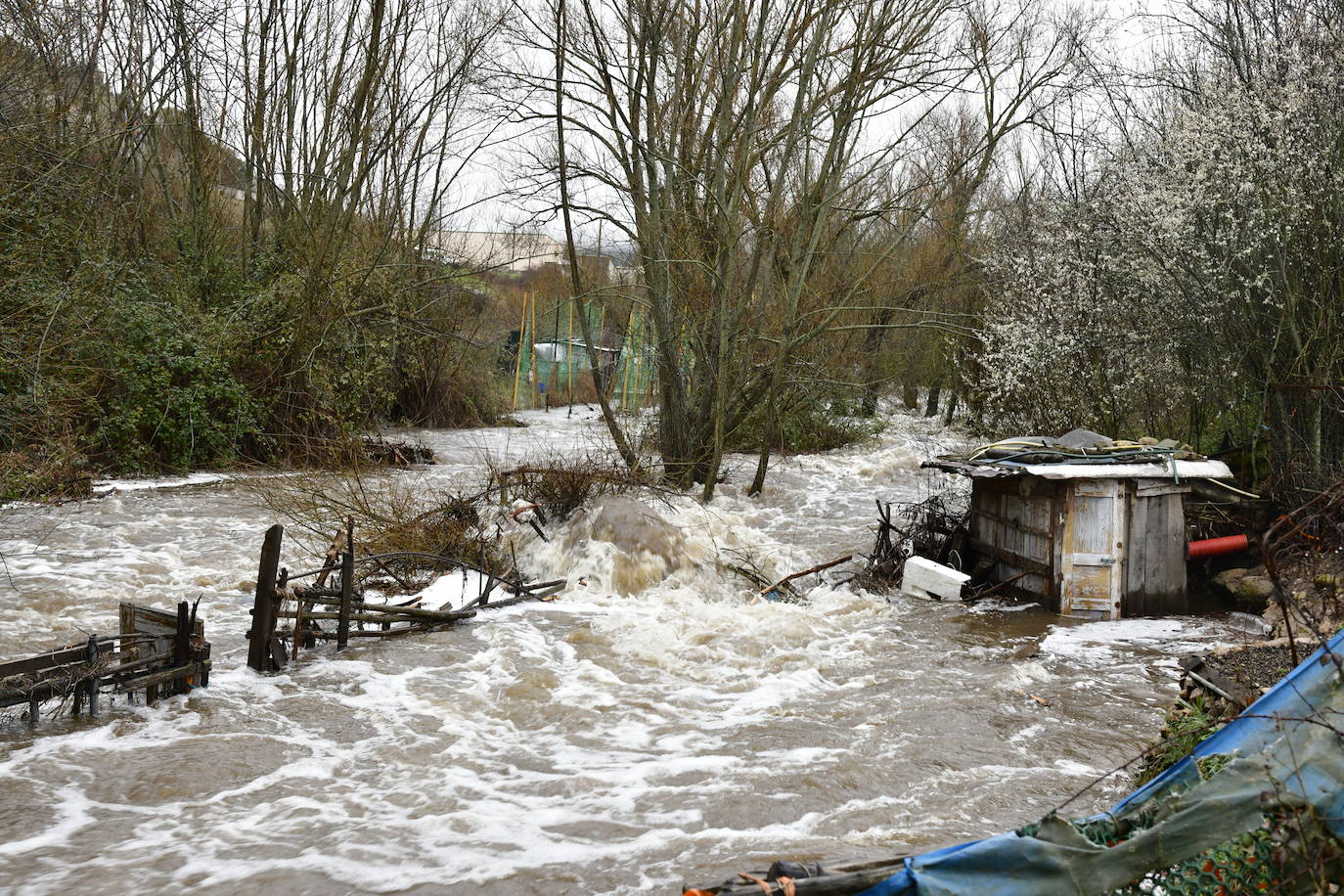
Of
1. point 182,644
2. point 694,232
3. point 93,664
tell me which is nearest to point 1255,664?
point 182,644

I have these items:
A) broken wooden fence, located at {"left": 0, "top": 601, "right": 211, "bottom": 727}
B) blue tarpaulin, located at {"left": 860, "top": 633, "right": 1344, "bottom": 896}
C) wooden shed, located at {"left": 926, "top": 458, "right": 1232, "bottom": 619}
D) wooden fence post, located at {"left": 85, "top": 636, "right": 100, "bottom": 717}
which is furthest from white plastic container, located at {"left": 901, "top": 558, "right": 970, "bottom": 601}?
wooden fence post, located at {"left": 85, "top": 636, "right": 100, "bottom": 717}

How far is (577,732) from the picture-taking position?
8.32 metres

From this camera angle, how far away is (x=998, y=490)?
41.9ft

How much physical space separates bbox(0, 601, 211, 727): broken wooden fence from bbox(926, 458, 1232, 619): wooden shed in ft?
27.2

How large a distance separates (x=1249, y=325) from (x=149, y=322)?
55.5 feet

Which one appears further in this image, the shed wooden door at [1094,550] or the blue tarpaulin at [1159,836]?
the shed wooden door at [1094,550]

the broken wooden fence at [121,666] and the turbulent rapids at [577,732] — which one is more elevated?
the broken wooden fence at [121,666]

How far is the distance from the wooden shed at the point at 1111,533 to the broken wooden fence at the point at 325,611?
20.1ft

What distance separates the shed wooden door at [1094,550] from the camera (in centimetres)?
1107

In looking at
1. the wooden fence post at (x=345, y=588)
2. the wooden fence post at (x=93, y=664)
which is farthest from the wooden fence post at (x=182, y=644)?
the wooden fence post at (x=345, y=588)

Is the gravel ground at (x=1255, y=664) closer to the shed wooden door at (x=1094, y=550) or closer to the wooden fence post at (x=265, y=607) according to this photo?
the shed wooden door at (x=1094, y=550)

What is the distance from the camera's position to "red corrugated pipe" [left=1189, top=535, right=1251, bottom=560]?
11.5 metres

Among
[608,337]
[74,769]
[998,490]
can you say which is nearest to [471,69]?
[998,490]

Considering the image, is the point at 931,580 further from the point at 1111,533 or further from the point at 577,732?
the point at 577,732
